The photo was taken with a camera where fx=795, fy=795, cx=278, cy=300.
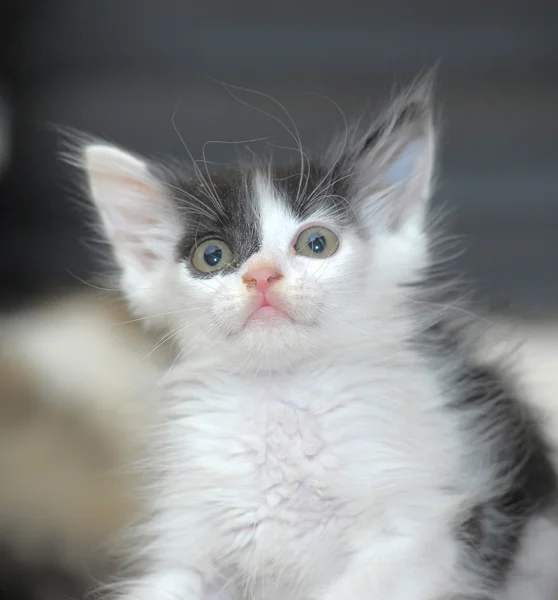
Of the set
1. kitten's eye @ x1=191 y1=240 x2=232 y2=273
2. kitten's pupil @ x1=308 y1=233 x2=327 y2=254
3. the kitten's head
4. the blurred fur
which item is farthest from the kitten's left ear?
the blurred fur

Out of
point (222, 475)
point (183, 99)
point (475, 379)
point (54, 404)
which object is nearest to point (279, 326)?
point (222, 475)

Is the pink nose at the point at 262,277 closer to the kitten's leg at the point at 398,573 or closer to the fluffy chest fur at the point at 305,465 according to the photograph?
the fluffy chest fur at the point at 305,465

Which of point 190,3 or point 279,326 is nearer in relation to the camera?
point 279,326

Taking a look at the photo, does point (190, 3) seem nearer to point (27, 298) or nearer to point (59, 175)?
point (59, 175)

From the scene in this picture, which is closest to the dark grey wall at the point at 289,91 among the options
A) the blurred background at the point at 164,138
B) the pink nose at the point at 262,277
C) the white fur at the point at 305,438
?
the blurred background at the point at 164,138

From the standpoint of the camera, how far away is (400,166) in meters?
1.09

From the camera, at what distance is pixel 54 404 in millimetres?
1341

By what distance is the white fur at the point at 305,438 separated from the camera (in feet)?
3.07

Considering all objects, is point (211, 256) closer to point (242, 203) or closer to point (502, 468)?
point (242, 203)

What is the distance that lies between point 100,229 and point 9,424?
1.24ft

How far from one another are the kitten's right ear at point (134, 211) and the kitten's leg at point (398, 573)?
0.47m

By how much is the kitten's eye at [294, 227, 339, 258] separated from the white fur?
1 centimetres

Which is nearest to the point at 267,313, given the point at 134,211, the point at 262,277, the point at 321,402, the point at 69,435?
the point at 262,277

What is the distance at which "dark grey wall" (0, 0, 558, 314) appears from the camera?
138cm
